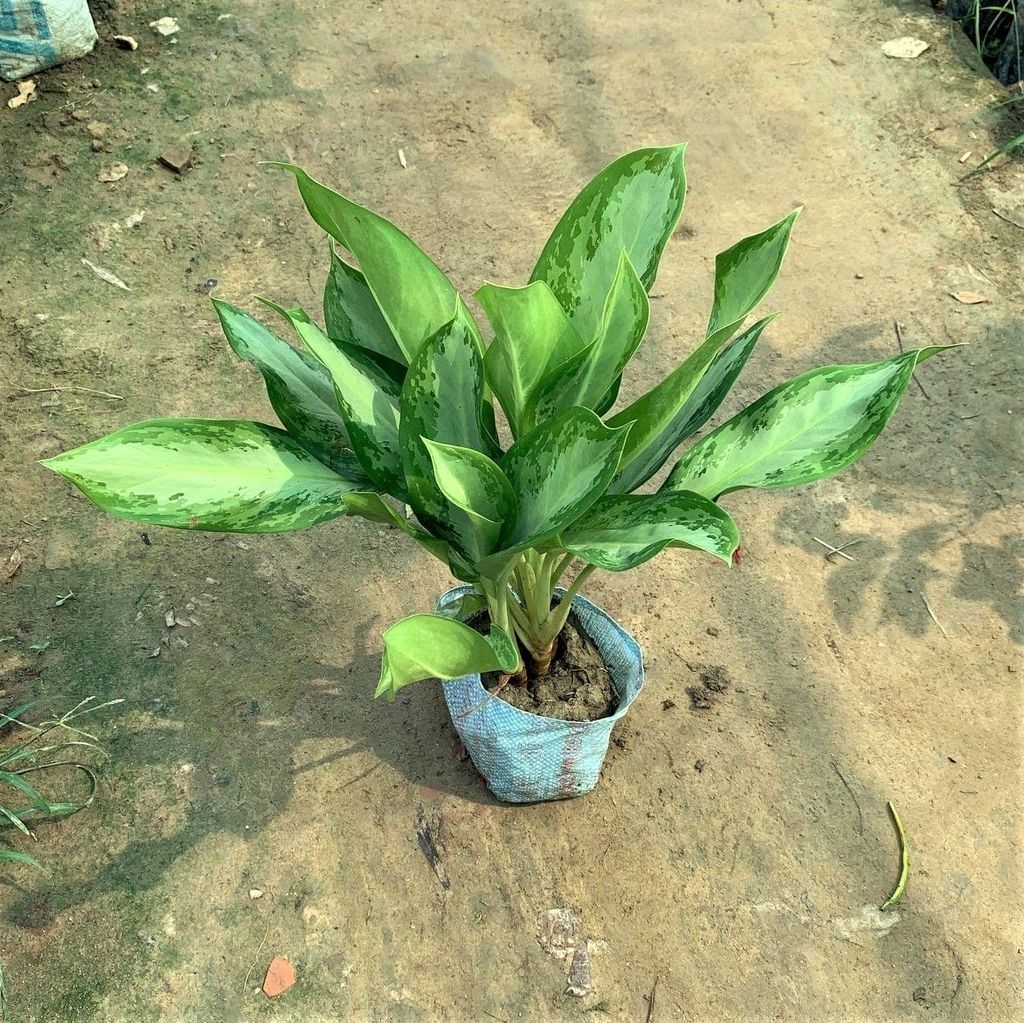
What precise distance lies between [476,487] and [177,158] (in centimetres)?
213

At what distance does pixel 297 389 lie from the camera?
1.25m

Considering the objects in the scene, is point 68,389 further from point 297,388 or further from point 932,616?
point 932,616

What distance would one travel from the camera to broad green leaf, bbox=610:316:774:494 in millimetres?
1216

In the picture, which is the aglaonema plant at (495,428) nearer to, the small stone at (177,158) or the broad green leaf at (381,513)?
the broad green leaf at (381,513)

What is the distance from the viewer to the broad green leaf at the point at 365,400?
1.16m

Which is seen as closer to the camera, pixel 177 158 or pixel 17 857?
pixel 17 857

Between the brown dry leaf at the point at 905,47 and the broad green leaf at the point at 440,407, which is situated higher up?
the broad green leaf at the point at 440,407

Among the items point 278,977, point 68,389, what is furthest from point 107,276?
point 278,977

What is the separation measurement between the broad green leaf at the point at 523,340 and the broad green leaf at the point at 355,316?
159 mm

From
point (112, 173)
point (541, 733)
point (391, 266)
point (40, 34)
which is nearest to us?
point (391, 266)

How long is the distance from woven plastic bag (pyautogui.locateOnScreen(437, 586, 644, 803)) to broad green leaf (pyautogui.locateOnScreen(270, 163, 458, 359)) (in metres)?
0.51

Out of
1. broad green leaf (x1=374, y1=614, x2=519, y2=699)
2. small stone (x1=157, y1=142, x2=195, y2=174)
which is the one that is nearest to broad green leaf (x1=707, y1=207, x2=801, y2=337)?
broad green leaf (x1=374, y1=614, x2=519, y2=699)

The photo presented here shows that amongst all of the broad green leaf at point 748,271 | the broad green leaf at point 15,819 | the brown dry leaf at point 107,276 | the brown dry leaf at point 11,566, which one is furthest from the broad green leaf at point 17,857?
the brown dry leaf at point 107,276

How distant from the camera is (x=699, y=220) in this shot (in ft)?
8.93
